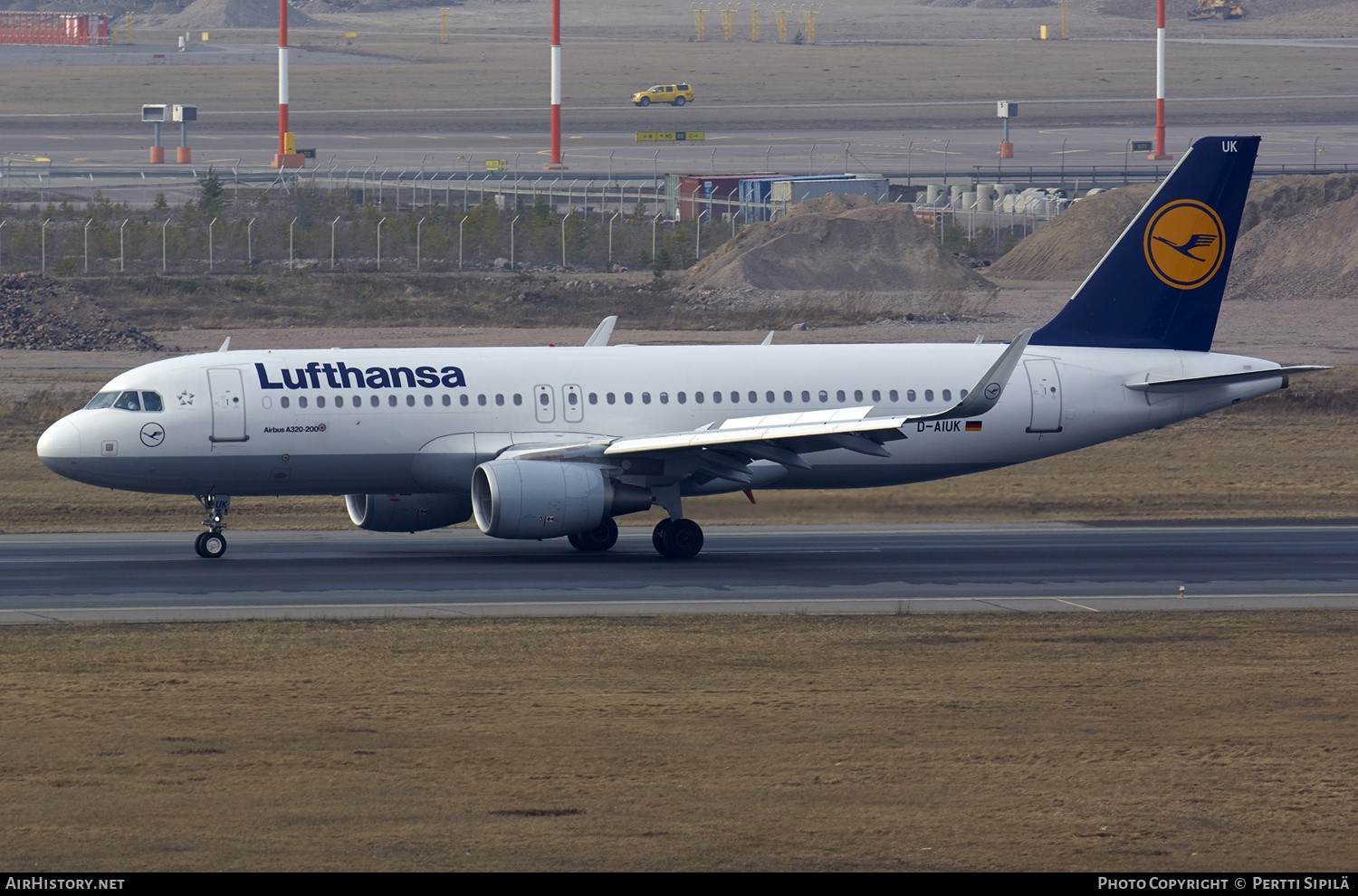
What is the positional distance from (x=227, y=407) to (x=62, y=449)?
3153 millimetres

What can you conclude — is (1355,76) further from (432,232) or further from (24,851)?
(24,851)

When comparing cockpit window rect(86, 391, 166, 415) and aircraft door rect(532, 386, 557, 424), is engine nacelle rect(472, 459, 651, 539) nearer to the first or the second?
aircraft door rect(532, 386, 557, 424)

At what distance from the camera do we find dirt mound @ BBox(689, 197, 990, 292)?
83625 mm

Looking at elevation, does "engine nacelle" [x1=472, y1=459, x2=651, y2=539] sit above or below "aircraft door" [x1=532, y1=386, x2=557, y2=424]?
below

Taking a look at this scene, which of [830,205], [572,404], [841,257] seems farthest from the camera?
[830,205]

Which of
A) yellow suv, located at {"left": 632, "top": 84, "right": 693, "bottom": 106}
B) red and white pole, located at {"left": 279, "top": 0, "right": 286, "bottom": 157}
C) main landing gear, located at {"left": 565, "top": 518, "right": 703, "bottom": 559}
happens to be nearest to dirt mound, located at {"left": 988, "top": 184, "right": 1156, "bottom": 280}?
red and white pole, located at {"left": 279, "top": 0, "right": 286, "bottom": 157}

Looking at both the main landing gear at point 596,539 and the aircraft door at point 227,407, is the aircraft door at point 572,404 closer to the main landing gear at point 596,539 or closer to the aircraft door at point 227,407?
the main landing gear at point 596,539

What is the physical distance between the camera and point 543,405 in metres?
36.0

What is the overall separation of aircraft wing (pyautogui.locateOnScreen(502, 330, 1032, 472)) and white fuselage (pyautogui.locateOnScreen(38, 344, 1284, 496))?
104 centimetres

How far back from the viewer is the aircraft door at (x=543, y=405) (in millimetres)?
35938

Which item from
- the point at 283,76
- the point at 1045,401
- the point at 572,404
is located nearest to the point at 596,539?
the point at 572,404

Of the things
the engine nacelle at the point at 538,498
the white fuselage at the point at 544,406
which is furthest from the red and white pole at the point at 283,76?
the engine nacelle at the point at 538,498

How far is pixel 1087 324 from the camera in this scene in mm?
38594

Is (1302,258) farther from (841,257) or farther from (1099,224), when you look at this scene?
(841,257)
